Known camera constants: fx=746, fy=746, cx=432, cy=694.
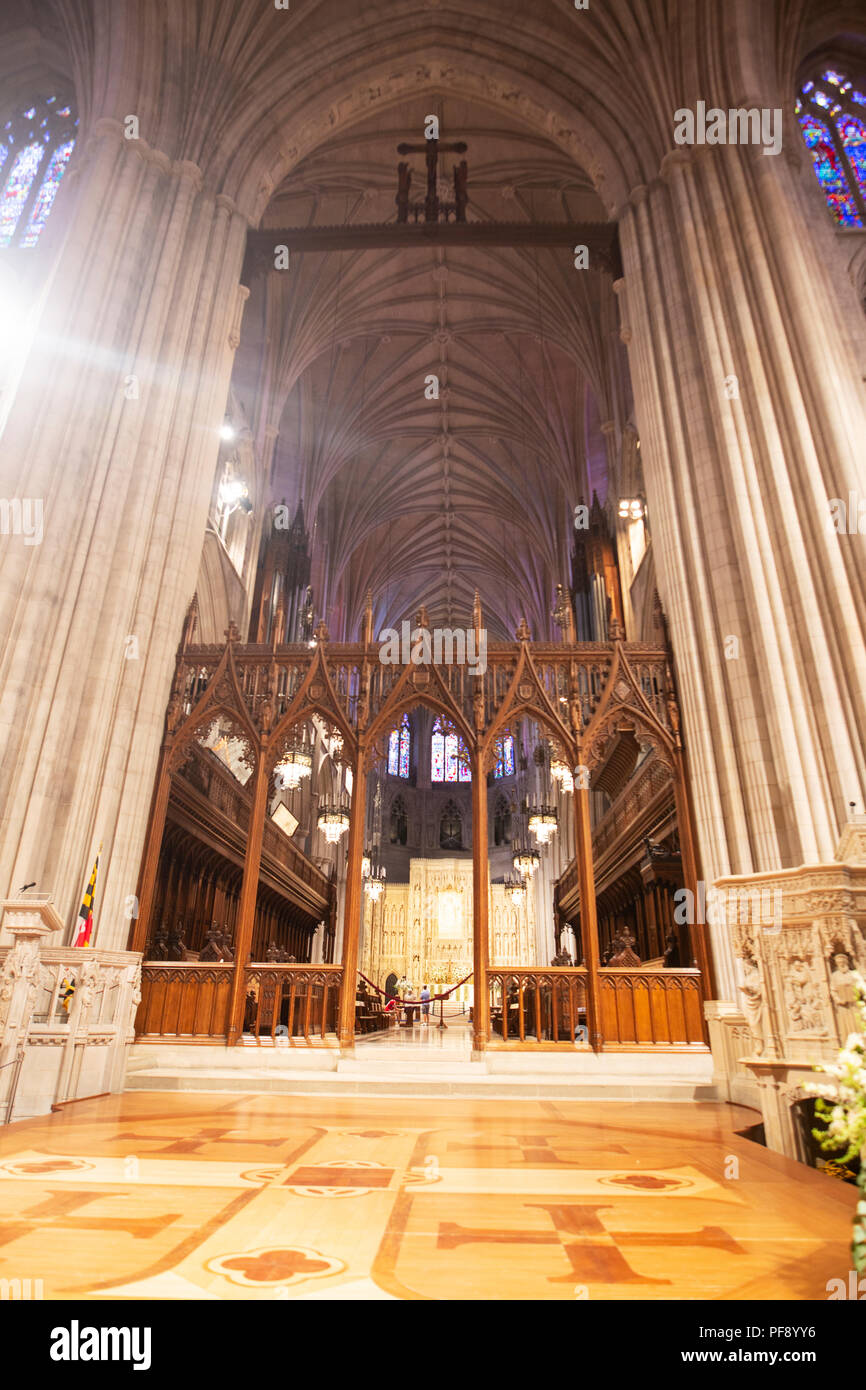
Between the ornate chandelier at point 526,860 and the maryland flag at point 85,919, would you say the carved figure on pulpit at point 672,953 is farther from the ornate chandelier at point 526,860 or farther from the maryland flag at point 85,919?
the ornate chandelier at point 526,860

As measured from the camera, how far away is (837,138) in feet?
39.5

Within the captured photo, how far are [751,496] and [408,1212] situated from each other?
296 inches

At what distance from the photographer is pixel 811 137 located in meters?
12.1

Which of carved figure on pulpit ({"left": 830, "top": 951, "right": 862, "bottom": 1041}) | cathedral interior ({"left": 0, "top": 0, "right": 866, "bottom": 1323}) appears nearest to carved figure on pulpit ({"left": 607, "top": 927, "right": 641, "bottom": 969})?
cathedral interior ({"left": 0, "top": 0, "right": 866, "bottom": 1323})

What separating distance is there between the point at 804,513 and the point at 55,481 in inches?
310

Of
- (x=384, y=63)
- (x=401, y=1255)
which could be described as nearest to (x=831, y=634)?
(x=401, y=1255)

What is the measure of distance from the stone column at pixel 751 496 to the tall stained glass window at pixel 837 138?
2468 mm

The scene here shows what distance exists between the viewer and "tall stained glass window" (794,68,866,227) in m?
11.6

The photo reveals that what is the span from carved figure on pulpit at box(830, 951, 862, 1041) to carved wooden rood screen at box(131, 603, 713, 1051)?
13.6ft

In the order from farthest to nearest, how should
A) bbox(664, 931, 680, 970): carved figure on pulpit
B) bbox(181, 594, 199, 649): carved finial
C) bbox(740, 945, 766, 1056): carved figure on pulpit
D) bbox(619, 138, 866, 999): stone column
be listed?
bbox(664, 931, 680, 970): carved figure on pulpit → bbox(181, 594, 199, 649): carved finial → bbox(619, 138, 866, 999): stone column → bbox(740, 945, 766, 1056): carved figure on pulpit

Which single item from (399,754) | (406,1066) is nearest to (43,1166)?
(406,1066)

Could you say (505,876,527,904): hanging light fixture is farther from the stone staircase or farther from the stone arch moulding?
the stone arch moulding
